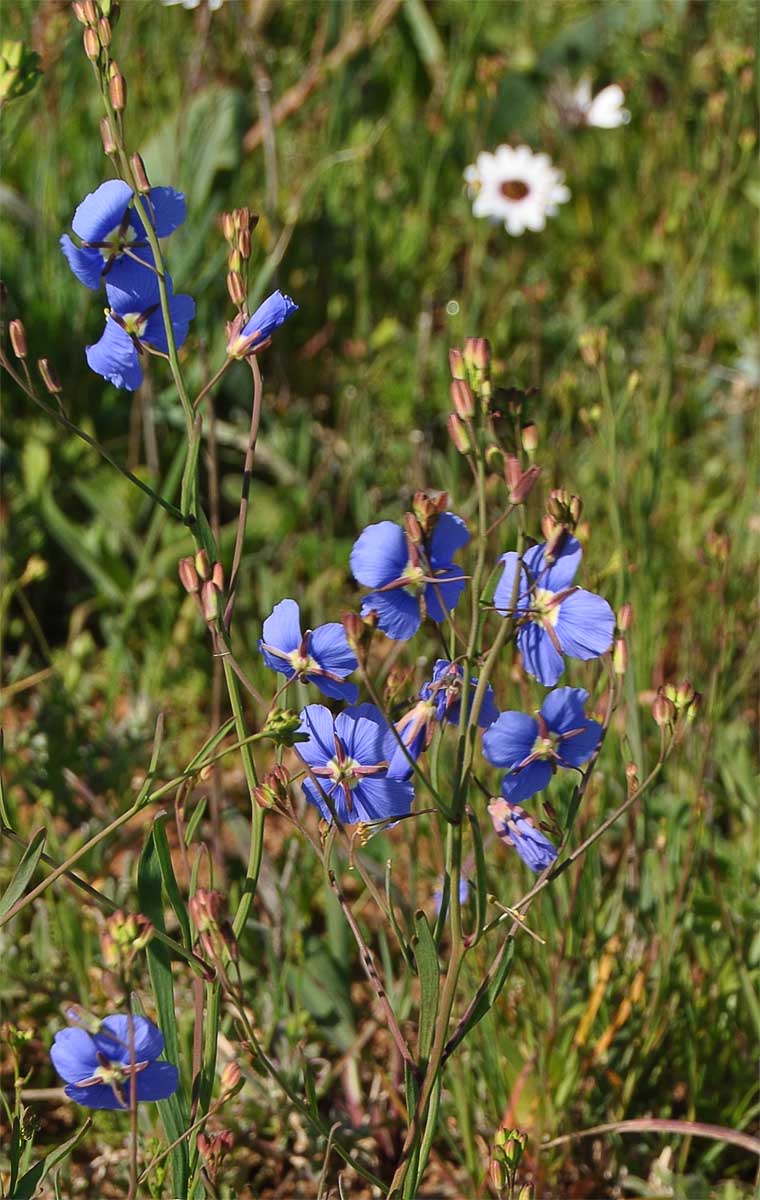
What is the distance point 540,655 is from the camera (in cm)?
114

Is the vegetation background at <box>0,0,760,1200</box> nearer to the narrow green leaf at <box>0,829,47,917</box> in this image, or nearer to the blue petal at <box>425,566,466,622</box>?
the narrow green leaf at <box>0,829,47,917</box>

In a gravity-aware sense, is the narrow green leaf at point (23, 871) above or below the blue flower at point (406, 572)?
below

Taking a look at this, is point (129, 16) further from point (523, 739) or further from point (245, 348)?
point (523, 739)

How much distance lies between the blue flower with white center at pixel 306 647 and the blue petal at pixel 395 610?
0.04 m

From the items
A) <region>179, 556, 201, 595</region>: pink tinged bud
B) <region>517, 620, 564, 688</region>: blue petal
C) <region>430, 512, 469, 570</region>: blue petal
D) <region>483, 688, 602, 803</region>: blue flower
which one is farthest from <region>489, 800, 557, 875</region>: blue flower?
<region>179, 556, 201, 595</region>: pink tinged bud

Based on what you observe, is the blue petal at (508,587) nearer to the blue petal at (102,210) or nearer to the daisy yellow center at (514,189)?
the blue petal at (102,210)

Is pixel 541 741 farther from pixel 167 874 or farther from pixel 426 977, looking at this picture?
pixel 167 874

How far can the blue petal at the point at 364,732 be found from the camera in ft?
3.64

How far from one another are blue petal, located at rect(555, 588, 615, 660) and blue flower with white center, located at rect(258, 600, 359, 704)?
18 cm

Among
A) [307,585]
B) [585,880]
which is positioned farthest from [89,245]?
[307,585]

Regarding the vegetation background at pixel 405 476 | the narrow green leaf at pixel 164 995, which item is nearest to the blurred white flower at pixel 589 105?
the vegetation background at pixel 405 476

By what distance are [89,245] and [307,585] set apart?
1.38 metres

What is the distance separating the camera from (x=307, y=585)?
2.55 m

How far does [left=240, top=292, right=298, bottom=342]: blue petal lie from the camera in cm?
113
